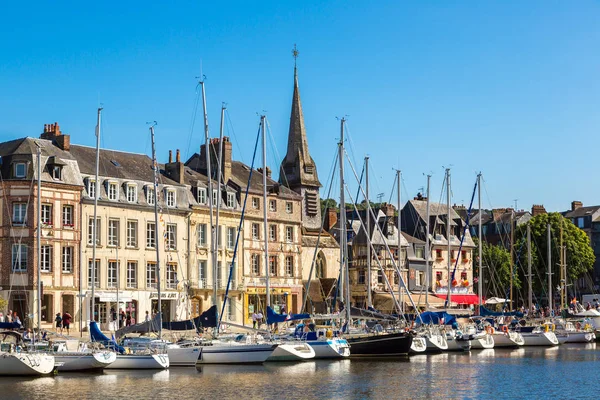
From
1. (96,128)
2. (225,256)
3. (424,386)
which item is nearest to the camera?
(424,386)

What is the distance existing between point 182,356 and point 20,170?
19842 mm

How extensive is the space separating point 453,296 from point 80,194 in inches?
1562

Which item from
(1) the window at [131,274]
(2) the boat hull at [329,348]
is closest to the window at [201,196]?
(1) the window at [131,274]

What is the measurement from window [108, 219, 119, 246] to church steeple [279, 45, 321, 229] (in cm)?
2200

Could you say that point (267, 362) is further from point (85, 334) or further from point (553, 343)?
point (553, 343)

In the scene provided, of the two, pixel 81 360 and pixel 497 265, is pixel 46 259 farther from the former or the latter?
pixel 497 265

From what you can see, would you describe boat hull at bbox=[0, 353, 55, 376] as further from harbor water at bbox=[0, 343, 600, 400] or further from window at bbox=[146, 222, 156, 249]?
window at bbox=[146, 222, 156, 249]

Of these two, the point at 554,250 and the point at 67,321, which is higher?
the point at 554,250

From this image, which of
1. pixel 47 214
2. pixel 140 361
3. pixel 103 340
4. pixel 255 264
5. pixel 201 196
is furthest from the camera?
pixel 255 264

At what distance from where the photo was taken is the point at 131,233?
6538 centimetres

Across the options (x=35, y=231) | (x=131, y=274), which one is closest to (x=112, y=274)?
(x=131, y=274)

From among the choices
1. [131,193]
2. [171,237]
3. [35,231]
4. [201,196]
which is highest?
[201,196]

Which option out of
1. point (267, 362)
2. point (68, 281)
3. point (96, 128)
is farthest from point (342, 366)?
point (68, 281)

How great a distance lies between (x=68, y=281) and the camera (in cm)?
6100
